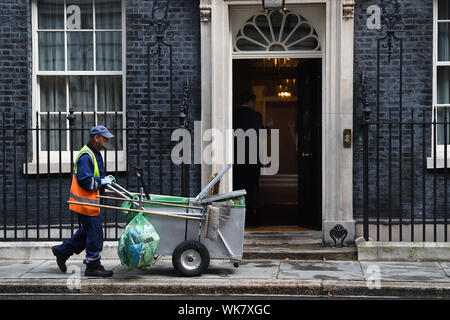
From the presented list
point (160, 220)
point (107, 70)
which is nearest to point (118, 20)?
point (107, 70)

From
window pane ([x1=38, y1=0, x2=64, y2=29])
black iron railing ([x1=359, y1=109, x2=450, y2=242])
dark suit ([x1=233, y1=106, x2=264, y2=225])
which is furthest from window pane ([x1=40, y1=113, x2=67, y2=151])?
black iron railing ([x1=359, y1=109, x2=450, y2=242])

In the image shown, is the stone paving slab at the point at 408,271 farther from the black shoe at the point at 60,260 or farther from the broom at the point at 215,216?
the black shoe at the point at 60,260

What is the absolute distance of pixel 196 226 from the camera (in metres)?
9.05

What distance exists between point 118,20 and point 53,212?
118 inches

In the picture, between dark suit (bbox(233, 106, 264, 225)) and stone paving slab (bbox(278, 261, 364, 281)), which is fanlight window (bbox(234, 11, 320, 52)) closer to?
dark suit (bbox(233, 106, 264, 225))

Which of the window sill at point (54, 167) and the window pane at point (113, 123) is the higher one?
the window pane at point (113, 123)

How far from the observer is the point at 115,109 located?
11531 millimetres

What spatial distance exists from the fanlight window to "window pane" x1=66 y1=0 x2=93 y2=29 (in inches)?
87.2

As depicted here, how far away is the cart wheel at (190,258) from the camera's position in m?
8.97

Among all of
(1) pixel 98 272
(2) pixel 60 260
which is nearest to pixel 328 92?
(1) pixel 98 272

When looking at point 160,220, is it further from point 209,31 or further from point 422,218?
point 422,218

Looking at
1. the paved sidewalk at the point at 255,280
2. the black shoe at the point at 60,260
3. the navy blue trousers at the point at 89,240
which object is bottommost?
the paved sidewalk at the point at 255,280

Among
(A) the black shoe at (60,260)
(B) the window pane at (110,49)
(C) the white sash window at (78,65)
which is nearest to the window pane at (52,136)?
(C) the white sash window at (78,65)

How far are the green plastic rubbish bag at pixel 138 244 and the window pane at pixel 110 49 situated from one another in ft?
11.7
